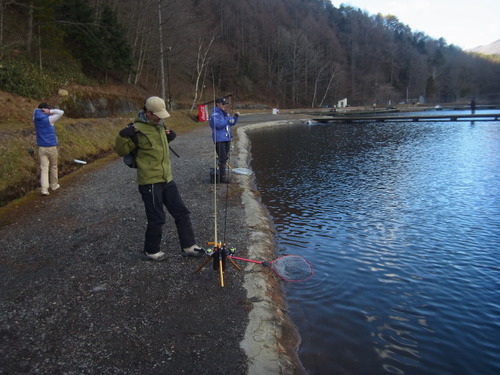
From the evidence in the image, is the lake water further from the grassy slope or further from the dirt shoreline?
the grassy slope

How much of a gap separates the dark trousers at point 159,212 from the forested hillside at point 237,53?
11.9 ft

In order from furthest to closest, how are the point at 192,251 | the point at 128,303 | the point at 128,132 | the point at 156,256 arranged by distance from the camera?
1. the point at 192,251
2. the point at 156,256
3. the point at 128,132
4. the point at 128,303

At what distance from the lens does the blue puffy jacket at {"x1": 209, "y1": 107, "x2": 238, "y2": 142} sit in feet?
33.5

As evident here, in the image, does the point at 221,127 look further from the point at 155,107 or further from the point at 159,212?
the point at 159,212

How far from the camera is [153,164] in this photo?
5230 millimetres

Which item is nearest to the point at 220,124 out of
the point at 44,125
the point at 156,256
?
the point at 44,125

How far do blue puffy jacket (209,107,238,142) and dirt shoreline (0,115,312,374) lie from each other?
3.49 metres

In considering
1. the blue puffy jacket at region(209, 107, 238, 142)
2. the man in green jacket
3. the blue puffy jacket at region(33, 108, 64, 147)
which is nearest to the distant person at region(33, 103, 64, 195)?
the blue puffy jacket at region(33, 108, 64, 147)

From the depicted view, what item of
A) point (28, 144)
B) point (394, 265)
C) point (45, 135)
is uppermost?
point (45, 135)

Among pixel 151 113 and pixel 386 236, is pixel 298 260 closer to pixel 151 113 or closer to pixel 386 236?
pixel 386 236

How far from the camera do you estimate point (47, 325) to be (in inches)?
155

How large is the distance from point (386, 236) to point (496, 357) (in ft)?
13.0

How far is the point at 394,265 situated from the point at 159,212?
15.6 feet

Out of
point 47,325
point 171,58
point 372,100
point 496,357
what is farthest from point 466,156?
point 372,100
